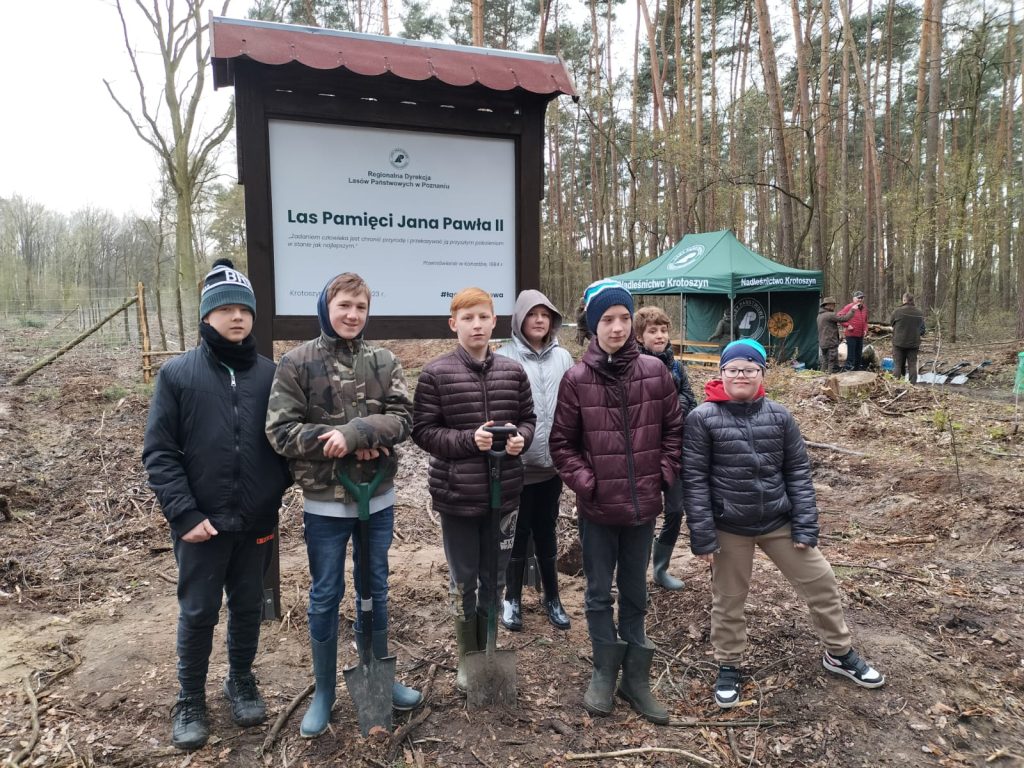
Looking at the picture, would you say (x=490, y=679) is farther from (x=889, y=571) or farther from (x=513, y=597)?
(x=889, y=571)

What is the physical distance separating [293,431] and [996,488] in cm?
614

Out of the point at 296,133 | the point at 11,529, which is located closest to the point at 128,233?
the point at 11,529

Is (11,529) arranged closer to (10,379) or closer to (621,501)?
(621,501)

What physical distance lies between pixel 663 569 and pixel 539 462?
1413mm

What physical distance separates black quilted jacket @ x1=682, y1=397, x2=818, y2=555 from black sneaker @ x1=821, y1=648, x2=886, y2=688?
24.2 inches

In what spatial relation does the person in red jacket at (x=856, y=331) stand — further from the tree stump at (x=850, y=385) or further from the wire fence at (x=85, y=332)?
the wire fence at (x=85, y=332)

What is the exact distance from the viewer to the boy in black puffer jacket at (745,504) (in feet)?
9.15

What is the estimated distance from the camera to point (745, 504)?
2.78 meters

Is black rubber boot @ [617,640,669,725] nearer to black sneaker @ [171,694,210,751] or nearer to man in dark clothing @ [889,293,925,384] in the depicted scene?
black sneaker @ [171,694,210,751]

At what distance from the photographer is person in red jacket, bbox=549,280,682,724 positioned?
270 centimetres

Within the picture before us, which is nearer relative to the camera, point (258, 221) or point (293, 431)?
point (293, 431)

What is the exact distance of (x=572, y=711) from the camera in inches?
110

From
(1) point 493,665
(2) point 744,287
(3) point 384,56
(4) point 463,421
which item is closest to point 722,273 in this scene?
(2) point 744,287


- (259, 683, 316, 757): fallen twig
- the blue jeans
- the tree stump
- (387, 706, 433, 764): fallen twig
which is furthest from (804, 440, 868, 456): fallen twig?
(259, 683, 316, 757): fallen twig
